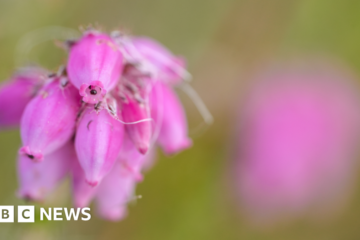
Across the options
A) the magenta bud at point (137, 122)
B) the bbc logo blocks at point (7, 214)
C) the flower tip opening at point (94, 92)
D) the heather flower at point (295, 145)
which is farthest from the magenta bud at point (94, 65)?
the heather flower at point (295, 145)

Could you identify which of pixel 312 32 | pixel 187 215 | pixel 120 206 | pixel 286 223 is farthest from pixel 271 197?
pixel 120 206

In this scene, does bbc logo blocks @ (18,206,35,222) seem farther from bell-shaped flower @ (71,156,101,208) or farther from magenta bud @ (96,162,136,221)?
bell-shaped flower @ (71,156,101,208)

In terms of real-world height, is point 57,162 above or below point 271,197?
below

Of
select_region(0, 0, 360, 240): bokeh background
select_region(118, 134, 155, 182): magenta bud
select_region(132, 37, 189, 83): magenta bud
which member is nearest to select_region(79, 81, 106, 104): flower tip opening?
select_region(118, 134, 155, 182): magenta bud

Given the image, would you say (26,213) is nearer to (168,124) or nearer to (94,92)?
(168,124)

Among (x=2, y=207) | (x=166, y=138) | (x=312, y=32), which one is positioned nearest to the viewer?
(x=166, y=138)

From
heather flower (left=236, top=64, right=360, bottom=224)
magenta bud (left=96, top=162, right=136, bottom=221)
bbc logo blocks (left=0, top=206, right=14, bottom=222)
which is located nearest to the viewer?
magenta bud (left=96, top=162, right=136, bottom=221)

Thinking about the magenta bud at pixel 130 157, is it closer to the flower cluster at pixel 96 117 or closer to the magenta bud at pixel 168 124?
the flower cluster at pixel 96 117

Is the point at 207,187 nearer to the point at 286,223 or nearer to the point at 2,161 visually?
the point at 286,223
